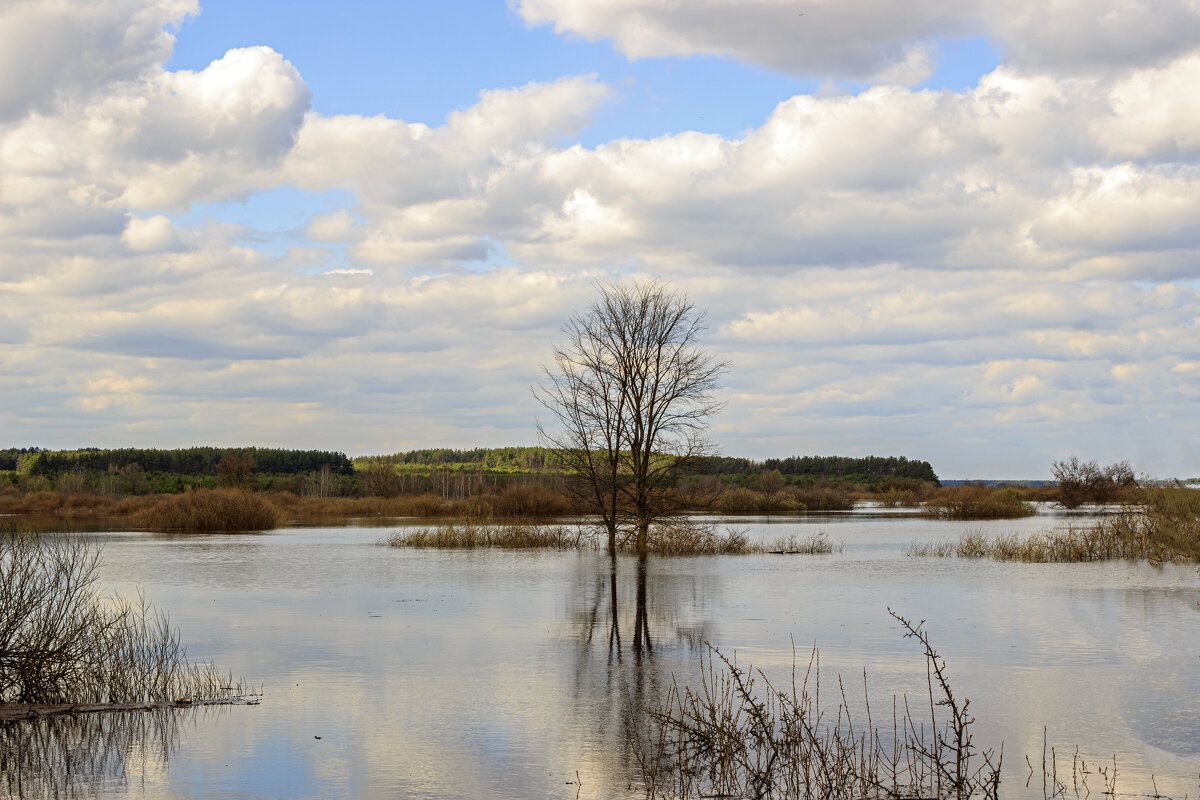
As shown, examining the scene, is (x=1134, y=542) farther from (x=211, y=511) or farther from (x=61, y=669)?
(x=211, y=511)

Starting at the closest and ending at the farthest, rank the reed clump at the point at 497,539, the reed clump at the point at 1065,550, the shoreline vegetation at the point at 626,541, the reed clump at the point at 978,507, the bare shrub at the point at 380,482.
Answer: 1. the reed clump at the point at 1065,550
2. the shoreline vegetation at the point at 626,541
3. the reed clump at the point at 497,539
4. the reed clump at the point at 978,507
5. the bare shrub at the point at 380,482

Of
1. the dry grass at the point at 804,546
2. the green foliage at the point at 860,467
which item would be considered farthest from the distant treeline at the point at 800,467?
the dry grass at the point at 804,546

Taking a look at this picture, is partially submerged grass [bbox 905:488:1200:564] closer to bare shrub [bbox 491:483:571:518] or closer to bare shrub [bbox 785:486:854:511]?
bare shrub [bbox 491:483:571:518]

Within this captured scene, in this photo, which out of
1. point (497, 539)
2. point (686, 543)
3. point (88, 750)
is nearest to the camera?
point (88, 750)

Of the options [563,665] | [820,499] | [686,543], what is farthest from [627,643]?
[820,499]

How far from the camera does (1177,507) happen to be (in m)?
31.6

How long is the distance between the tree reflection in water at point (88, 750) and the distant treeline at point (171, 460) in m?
126

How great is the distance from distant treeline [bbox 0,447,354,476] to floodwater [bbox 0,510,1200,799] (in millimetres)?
114838

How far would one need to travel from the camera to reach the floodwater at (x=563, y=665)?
9.51 meters

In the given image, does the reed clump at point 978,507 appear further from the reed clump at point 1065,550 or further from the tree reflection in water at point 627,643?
the tree reflection in water at point 627,643

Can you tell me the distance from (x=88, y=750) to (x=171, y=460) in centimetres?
14232

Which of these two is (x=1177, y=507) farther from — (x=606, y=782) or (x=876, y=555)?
(x=606, y=782)

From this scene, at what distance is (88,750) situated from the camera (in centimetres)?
1027

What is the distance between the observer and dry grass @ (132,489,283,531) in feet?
181
